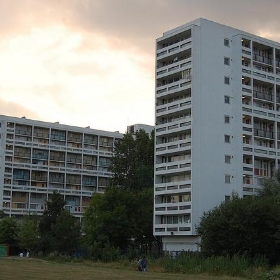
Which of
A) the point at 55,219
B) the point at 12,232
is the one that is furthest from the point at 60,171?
the point at 55,219

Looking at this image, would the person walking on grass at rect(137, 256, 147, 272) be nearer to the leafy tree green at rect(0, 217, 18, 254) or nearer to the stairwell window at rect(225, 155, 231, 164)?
the stairwell window at rect(225, 155, 231, 164)

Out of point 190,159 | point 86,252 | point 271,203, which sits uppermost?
point 190,159

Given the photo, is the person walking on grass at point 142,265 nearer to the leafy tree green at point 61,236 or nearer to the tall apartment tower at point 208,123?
the tall apartment tower at point 208,123

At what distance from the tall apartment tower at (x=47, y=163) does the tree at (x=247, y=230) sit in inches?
2673

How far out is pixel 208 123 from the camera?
267 feet

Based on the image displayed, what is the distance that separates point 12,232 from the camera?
345 feet

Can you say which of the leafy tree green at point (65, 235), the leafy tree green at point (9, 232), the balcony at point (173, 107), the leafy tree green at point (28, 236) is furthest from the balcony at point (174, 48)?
the leafy tree green at point (9, 232)

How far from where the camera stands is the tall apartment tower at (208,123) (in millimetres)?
80438

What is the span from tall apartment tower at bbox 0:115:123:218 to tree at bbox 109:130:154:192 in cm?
2527

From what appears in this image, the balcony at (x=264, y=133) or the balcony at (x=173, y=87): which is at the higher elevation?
the balcony at (x=173, y=87)

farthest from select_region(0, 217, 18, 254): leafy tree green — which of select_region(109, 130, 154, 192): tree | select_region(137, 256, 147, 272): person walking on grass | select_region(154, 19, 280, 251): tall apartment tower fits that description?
select_region(137, 256, 147, 272): person walking on grass

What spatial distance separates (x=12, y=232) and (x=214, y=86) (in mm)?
47692

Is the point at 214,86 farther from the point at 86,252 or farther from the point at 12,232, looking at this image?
the point at 12,232

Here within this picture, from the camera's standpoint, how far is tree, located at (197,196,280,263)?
2453 inches
